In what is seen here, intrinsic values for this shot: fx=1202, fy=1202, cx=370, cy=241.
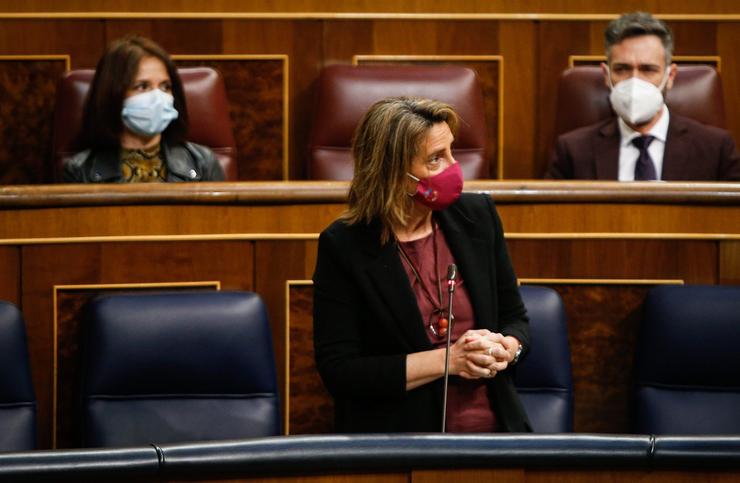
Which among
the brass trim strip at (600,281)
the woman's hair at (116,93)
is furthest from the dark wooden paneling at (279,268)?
the woman's hair at (116,93)

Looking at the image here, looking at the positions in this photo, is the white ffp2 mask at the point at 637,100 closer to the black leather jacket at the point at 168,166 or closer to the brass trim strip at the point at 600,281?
the brass trim strip at the point at 600,281

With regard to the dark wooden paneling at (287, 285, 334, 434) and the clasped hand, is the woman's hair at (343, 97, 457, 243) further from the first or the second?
the dark wooden paneling at (287, 285, 334, 434)

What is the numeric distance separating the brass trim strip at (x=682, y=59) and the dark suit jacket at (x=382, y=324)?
0.89 metres

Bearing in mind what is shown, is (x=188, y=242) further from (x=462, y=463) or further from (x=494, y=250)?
(x=462, y=463)

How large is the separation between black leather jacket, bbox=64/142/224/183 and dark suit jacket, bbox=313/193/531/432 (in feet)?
1.80

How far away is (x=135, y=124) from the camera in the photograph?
1.58 m

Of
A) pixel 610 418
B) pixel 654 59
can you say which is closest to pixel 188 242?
pixel 610 418

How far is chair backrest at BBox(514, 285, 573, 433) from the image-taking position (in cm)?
121

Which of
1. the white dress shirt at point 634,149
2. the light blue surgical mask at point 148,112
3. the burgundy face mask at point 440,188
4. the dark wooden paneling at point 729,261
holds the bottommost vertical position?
the dark wooden paneling at point 729,261

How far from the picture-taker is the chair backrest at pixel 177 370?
117cm

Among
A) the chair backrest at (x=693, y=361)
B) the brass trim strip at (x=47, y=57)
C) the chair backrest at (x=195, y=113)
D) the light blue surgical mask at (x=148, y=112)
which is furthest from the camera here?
the brass trim strip at (x=47, y=57)

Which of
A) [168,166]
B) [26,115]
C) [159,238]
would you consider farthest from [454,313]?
[26,115]

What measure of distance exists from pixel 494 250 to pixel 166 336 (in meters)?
0.33

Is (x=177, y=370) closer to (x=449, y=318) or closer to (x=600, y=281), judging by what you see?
(x=449, y=318)
